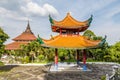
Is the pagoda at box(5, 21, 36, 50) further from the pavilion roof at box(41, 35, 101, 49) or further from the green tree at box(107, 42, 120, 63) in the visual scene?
the pavilion roof at box(41, 35, 101, 49)

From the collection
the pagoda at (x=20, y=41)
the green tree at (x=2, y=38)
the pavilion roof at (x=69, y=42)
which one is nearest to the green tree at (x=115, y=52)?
the pavilion roof at (x=69, y=42)

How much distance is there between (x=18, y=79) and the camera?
17344 mm

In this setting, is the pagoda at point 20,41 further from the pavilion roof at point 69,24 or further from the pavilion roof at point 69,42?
the pavilion roof at point 69,42

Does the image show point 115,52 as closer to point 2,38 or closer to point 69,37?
point 69,37

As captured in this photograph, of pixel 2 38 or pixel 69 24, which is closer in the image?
pixel 2 38

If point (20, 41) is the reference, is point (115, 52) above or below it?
below

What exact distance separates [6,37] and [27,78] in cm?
661

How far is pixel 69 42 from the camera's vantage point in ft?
71.5

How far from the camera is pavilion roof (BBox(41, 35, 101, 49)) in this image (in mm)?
20875

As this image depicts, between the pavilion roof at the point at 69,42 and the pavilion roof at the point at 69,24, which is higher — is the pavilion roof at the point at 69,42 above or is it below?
below

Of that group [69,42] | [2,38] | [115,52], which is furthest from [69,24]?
[115,52]

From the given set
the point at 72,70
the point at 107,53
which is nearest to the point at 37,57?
the point at 107,53

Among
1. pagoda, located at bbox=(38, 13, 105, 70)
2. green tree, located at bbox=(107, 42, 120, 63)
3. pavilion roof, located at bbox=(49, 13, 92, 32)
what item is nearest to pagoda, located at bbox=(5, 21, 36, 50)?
green tree, located at bbox=(107, 42, 120, 63)

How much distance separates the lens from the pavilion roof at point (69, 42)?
68.5 ft
